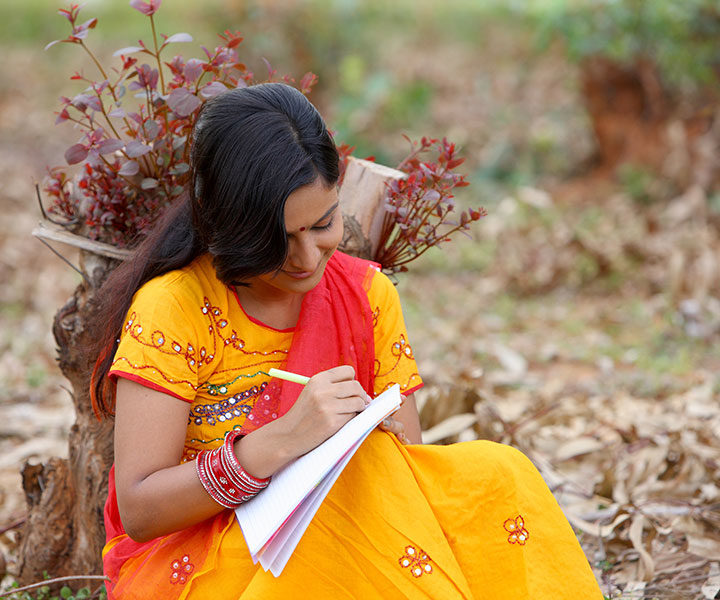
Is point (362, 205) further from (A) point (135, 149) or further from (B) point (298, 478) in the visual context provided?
(B) point (298, 478)

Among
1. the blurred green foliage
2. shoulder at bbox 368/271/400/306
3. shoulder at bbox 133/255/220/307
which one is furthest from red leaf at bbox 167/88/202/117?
the blurred green foliage

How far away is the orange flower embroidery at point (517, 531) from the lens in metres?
1.84

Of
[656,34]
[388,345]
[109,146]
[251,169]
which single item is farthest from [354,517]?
[656,34]

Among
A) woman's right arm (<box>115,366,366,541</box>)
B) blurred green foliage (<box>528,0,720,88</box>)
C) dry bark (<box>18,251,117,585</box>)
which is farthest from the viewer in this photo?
blurred green foliage (<box>528,0,720,88</box>)

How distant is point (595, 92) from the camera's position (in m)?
8.87

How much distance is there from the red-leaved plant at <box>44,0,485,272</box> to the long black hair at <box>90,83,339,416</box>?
363mm

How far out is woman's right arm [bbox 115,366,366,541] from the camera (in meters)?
1.71

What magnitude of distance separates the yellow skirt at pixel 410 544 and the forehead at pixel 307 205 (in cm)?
49

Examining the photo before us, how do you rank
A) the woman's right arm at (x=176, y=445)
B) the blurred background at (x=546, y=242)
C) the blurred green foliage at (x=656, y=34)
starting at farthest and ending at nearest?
the blurred green foliage at (x=656, y=34) < the blurred background at (x=546, y=242) < the woman's right arm at (x=176, y=445)

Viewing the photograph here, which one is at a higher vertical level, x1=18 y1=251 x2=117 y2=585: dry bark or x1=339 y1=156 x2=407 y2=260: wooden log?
x1=339 y1=156 x2=407 y2=260: wooden log

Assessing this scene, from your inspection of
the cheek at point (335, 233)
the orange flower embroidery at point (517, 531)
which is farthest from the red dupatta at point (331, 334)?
the orange flower embroidery at point (517, 531)

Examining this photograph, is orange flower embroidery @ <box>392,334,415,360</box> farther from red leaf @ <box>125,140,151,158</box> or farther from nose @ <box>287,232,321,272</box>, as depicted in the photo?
red leaf @ <box>125,140,151,158</box>

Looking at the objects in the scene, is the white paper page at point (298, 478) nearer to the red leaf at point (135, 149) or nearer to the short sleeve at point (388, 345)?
the short sleeve at point (388, 345)

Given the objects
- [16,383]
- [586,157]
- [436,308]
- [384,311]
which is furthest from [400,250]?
[586,157]
